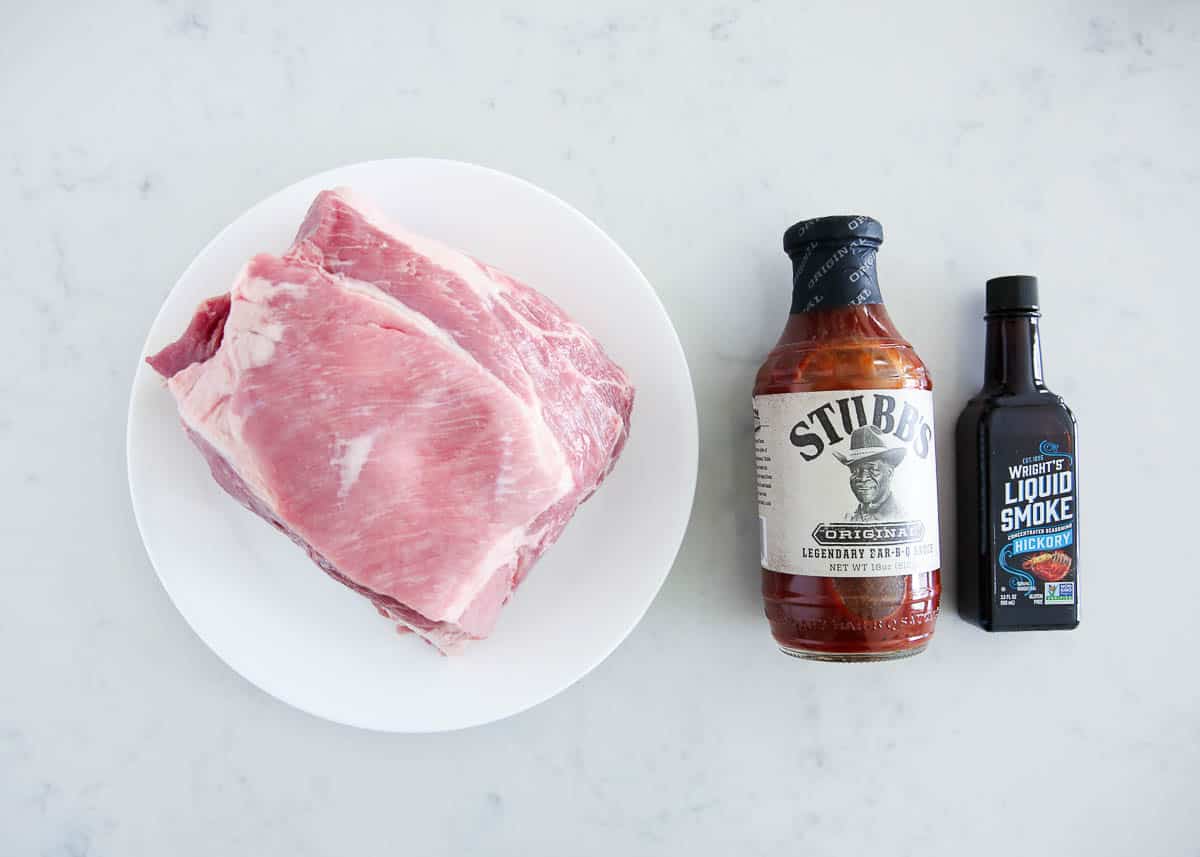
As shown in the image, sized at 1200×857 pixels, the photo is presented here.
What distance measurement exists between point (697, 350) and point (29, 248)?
1093mm

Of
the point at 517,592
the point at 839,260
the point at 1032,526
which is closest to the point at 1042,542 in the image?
the point at 1032,526

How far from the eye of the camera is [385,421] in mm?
928

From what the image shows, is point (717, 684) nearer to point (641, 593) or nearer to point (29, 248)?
point (641, 593)

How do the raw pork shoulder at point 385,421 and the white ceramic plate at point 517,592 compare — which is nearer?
the raw pork shoulder at point 385,421

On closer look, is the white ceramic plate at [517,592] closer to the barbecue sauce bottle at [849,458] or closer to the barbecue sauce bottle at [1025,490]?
the barbecue sauce bottle at [849,458]

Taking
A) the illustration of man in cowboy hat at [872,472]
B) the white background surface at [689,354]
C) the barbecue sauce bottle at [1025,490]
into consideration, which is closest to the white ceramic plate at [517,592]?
the white background surface at [689,354]

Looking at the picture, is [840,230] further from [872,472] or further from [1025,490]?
[1025,490]

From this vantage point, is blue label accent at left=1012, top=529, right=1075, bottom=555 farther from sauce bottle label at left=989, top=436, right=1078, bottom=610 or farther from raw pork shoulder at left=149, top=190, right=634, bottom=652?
raw pork shoulder at left=149, top=190, right=634, bottom=652

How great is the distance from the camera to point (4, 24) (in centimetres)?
130

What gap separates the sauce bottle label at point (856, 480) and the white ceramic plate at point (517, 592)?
155 mm

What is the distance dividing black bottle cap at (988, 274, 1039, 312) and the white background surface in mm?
99

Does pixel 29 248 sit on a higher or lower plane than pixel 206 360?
higher

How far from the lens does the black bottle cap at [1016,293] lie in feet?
3.93

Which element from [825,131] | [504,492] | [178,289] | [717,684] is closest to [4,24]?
[178,289]
